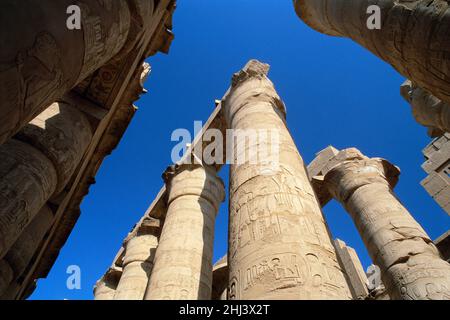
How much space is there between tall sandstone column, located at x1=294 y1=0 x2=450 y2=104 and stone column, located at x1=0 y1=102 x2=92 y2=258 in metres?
4.80

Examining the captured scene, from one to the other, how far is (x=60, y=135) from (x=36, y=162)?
789mm

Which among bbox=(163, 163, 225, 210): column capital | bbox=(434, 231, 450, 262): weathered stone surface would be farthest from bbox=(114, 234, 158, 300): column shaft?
bbox=(434, 231, 450, 262): weathered stone surface

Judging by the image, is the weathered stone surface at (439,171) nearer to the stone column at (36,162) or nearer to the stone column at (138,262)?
the stone column at (138,262)

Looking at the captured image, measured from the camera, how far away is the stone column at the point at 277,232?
3.58m

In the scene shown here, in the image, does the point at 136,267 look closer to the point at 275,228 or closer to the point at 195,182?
the point at 195,182

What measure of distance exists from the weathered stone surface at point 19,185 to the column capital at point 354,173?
8.10 meters

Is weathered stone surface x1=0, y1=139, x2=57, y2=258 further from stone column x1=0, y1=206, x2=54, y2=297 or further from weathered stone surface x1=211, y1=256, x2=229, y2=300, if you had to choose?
weathered stone surface x1=211, y1=256, x2=229, y2=300

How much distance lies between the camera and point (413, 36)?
10.8ft

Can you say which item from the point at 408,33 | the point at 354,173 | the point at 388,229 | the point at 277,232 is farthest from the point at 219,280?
the point at 408,33

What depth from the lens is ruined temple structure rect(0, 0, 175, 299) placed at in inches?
93.8
